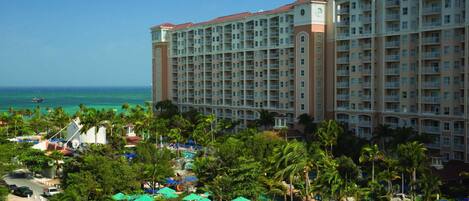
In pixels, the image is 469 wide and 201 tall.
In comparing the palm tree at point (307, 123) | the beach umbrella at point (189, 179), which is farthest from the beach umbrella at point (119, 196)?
the palm tree at point (307, 123)

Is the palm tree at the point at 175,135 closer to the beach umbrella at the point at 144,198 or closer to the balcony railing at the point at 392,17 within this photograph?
the balcony railing at the point at 392,17

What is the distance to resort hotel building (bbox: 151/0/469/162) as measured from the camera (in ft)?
191

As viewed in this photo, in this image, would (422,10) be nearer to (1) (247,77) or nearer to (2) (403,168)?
(2) (403,168)

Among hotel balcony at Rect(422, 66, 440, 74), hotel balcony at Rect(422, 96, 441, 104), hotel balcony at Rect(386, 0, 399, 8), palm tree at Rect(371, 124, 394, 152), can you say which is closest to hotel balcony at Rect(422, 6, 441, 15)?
hotel balcony at Rect(386, 0, 399, 8)

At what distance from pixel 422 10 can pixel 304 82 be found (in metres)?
18.3

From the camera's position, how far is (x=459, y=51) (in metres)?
56.8

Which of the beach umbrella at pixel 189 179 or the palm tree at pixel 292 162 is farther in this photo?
the beach umbrella at pixel 189 179

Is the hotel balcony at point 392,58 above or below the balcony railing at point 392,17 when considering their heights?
below

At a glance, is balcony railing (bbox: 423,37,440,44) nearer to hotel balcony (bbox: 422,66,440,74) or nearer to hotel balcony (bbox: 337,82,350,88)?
hotel balcony (bbox: 422,66,440,74)

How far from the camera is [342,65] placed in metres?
70.1

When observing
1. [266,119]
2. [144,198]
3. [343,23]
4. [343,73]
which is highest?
[343,23]

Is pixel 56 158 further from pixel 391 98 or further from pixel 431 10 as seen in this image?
pixel 431 10

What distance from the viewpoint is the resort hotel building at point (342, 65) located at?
58188 millimetres

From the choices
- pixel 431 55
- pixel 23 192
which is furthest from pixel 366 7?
pixel 23 192
